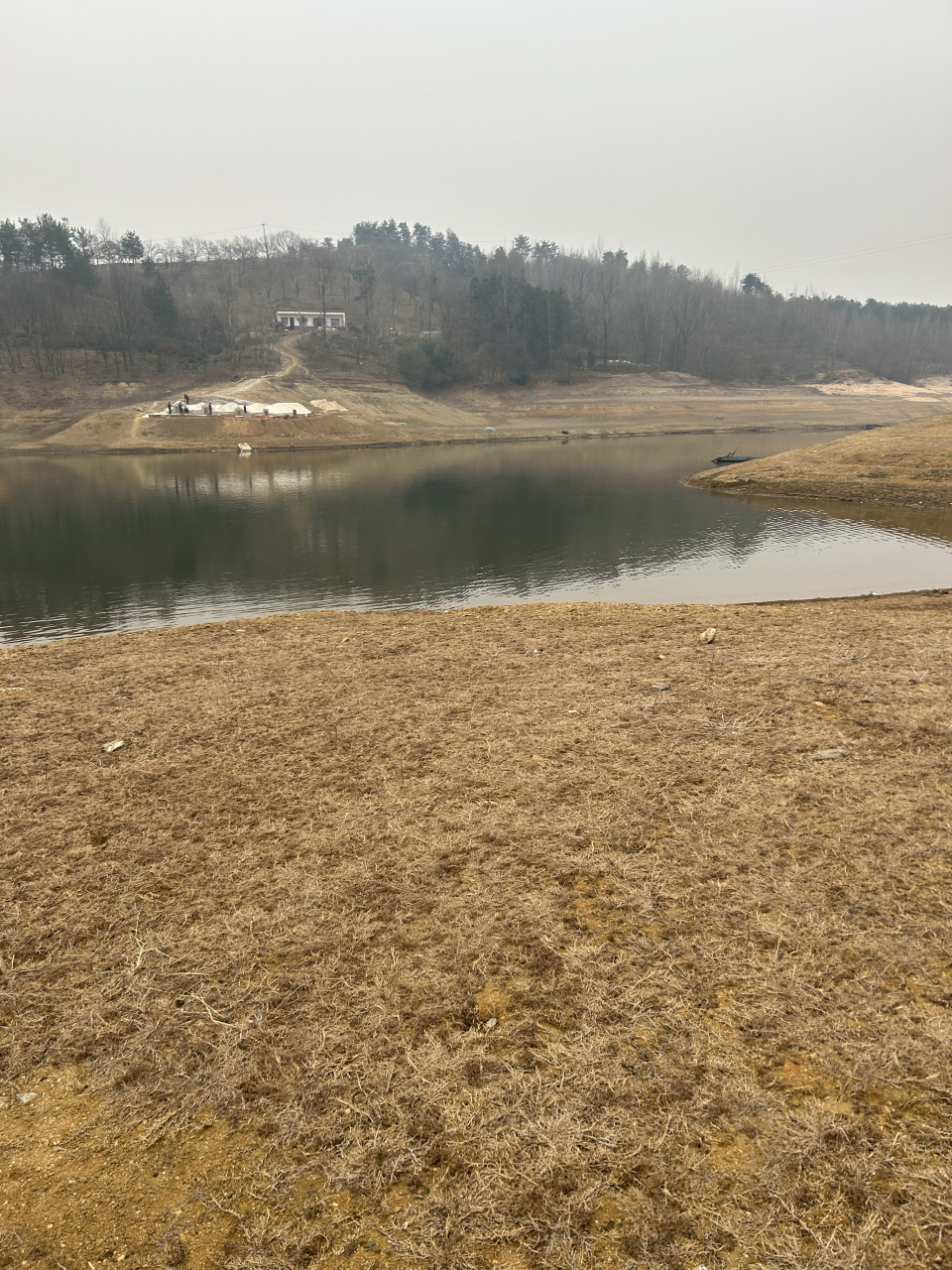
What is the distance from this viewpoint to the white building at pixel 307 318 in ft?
436

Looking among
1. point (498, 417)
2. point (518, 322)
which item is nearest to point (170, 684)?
point (498, 417)

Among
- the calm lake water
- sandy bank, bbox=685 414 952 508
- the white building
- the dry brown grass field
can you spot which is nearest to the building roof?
the white building

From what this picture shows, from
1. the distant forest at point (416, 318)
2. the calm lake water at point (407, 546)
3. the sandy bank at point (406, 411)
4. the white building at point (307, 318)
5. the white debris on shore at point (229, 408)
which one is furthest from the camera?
the white building at point (307, 318)

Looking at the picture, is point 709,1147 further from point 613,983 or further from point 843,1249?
point 613,983

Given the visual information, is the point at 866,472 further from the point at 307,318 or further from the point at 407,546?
the point at 307,318

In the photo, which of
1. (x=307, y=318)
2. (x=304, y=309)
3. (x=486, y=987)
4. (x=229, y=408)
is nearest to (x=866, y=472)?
(x=486, y=987)

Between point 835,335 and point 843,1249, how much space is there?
213 meters

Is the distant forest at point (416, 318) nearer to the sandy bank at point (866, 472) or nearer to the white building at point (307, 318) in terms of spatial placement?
the white building at point (307, 318)

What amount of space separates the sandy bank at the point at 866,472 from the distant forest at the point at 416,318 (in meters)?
75.4

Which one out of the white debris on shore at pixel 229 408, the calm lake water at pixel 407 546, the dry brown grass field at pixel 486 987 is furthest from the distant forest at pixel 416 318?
the dry brown grass field at pixel 486 987

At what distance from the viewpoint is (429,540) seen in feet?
91.9

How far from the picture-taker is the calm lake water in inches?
808

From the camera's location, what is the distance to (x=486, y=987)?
15.1 ft

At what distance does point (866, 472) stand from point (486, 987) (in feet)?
136
